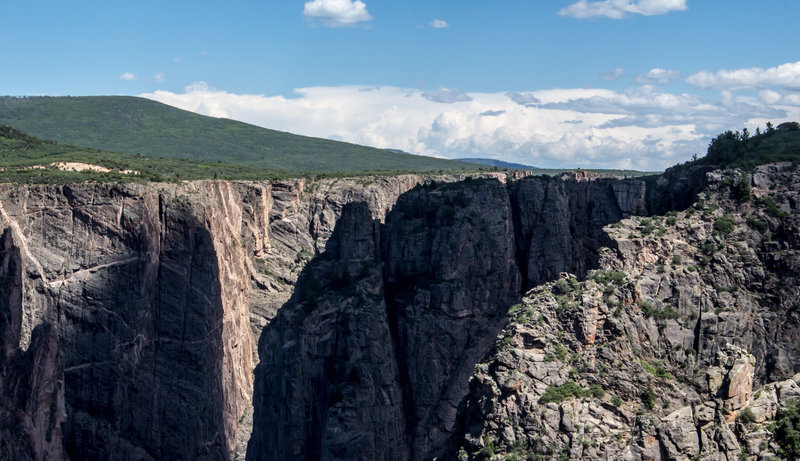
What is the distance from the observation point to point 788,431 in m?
41.5

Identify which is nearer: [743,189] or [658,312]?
[658,312]

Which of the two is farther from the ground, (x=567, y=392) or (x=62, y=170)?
(x=62, y=170)

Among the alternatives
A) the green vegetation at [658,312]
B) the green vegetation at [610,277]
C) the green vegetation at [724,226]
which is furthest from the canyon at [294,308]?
the green vegetation at [658,312]

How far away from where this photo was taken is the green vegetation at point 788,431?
41006mm

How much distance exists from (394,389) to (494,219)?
16.2m

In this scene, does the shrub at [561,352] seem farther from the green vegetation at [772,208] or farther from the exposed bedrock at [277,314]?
the exposed bedrock at [277,314]

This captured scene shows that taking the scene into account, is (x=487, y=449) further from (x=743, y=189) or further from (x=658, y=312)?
(x=743, y=189)

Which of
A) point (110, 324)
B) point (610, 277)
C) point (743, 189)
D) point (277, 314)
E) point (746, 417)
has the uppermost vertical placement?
point (743, 189)

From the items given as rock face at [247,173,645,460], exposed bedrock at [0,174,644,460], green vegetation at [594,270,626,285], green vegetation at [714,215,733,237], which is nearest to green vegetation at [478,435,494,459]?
green vegetation at [594,270,626,285]

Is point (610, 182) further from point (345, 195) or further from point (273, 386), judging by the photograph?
point (345, 195)

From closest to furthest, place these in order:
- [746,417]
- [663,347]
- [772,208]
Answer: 1. [746,417]
2. [663,347]
3. [772,208]

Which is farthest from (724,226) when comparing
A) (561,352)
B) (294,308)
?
(294,308)

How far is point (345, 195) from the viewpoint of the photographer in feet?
415

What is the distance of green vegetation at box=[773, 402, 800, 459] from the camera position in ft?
135
